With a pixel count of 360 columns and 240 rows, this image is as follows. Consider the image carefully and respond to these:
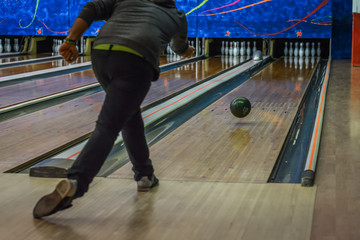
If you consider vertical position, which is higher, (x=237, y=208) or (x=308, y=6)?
(x=308, y=6)

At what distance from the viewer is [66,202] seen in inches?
76.9

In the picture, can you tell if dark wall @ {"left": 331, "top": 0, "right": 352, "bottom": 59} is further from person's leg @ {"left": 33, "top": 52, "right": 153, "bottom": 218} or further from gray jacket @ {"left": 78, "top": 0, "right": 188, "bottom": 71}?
person's leg @ {"left": 33, "top": 52, "right": 153, "bottom": 218}

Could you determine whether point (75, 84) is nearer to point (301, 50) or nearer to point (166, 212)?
point (166, 212)

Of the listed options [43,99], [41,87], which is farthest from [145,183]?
[41,87]

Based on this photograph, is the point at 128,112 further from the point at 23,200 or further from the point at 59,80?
the point at 59,80

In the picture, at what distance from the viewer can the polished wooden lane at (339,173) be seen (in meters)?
1.91

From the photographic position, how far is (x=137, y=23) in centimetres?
205

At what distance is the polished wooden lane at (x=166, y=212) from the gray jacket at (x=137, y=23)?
51cm

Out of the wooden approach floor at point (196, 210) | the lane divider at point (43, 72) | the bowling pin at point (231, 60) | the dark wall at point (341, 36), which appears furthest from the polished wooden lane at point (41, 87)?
the dark wall at point (341, 36)

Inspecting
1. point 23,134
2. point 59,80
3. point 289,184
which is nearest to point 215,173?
point 289,184

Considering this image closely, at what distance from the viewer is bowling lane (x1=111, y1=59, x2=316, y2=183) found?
2682 millimetres

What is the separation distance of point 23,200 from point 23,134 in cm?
136

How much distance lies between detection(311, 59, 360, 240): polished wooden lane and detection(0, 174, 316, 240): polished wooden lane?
0.18 feet

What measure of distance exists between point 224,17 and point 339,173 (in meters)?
6.64
